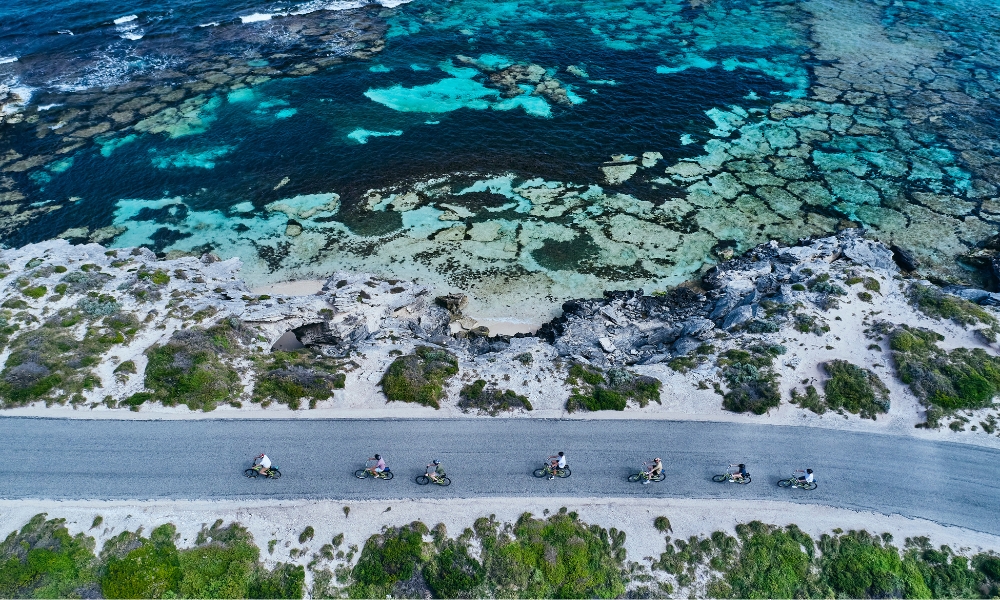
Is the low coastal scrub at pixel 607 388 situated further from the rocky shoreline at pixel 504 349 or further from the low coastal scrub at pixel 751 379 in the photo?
the low coastal scrub at pixel 751 379

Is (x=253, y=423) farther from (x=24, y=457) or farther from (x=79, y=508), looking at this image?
(x=24, y=457)

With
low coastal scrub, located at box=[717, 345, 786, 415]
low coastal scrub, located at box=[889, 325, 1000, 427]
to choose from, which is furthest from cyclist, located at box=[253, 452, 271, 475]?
low coastal scrub, located at box=[889, 325, 1000, 427]

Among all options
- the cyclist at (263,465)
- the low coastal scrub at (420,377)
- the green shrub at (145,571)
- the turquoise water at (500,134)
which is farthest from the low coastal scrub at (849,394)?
the green shrub at (145,571)

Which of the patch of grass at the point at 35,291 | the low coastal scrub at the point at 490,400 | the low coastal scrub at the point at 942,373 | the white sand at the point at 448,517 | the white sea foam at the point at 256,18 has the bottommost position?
the white sand at the point at 448,517

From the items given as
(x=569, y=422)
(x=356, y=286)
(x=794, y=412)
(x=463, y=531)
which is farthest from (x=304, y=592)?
(x=794, y=412)

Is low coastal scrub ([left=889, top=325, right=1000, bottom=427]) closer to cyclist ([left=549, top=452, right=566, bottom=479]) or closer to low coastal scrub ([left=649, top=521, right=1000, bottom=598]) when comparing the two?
low coastal scrub ([left=649, top=521, right=1000, bottom=598])

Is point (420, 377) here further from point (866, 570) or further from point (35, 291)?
point (35, 291)
